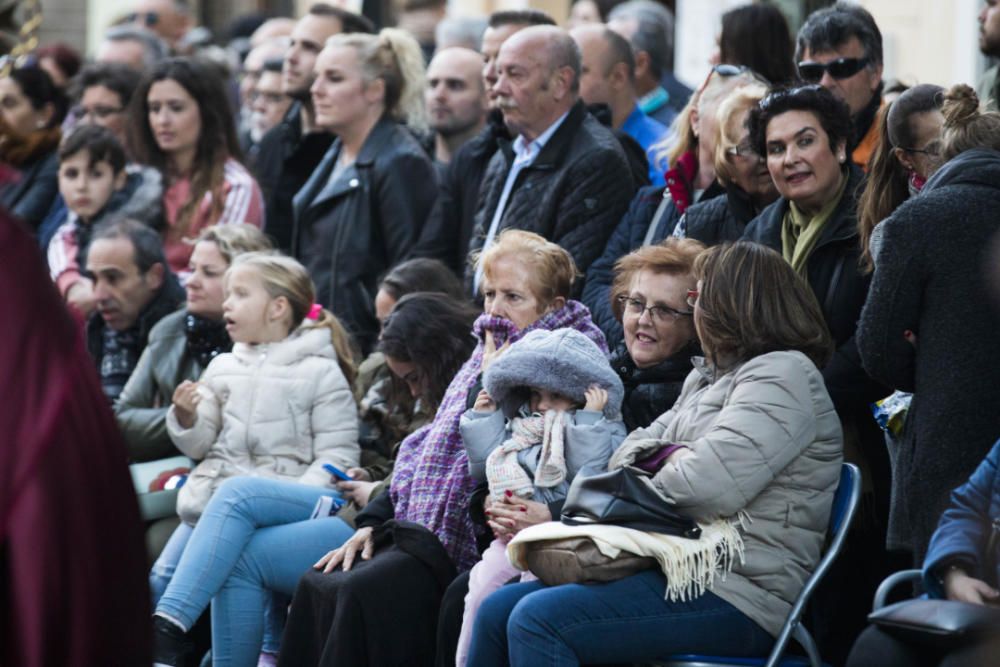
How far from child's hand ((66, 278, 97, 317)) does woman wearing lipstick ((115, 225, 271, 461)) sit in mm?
728

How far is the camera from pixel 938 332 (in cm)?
450

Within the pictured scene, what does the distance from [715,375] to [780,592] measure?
0.70 m

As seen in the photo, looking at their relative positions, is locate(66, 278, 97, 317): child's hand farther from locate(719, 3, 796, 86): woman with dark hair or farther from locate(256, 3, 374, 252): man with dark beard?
locate(719, 3, 796, 86): woman with dark hair

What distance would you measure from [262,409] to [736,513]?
2.50 meters

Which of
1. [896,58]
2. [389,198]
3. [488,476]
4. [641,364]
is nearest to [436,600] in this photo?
[488,476]

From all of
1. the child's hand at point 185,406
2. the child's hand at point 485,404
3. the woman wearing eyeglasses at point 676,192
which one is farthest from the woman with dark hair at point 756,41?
the child's hand at point 185,406

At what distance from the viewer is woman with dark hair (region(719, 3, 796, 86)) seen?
7129mm

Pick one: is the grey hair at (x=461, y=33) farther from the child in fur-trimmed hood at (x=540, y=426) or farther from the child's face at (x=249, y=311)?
the child in fur-trimmed hood at (x=540, y=426)

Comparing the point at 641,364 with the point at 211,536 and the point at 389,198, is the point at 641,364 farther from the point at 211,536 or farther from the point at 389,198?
the point at 389,198

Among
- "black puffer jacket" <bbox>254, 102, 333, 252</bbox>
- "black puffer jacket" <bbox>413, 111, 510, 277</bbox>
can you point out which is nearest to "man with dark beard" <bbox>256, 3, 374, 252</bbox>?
"black puffer jacket" <bbox>254, 102, 333, 252</bbox>

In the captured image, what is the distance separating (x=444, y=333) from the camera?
6.12 meters

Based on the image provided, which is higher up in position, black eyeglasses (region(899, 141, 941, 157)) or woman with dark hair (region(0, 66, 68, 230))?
black eyeglasses (region(899, 141, 941, 157))

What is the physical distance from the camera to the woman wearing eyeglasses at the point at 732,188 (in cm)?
577

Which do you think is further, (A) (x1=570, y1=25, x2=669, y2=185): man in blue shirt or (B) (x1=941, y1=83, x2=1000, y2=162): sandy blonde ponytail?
(A) (x1=570, y1=25, x2=669, y2=185): man in blue shirt
